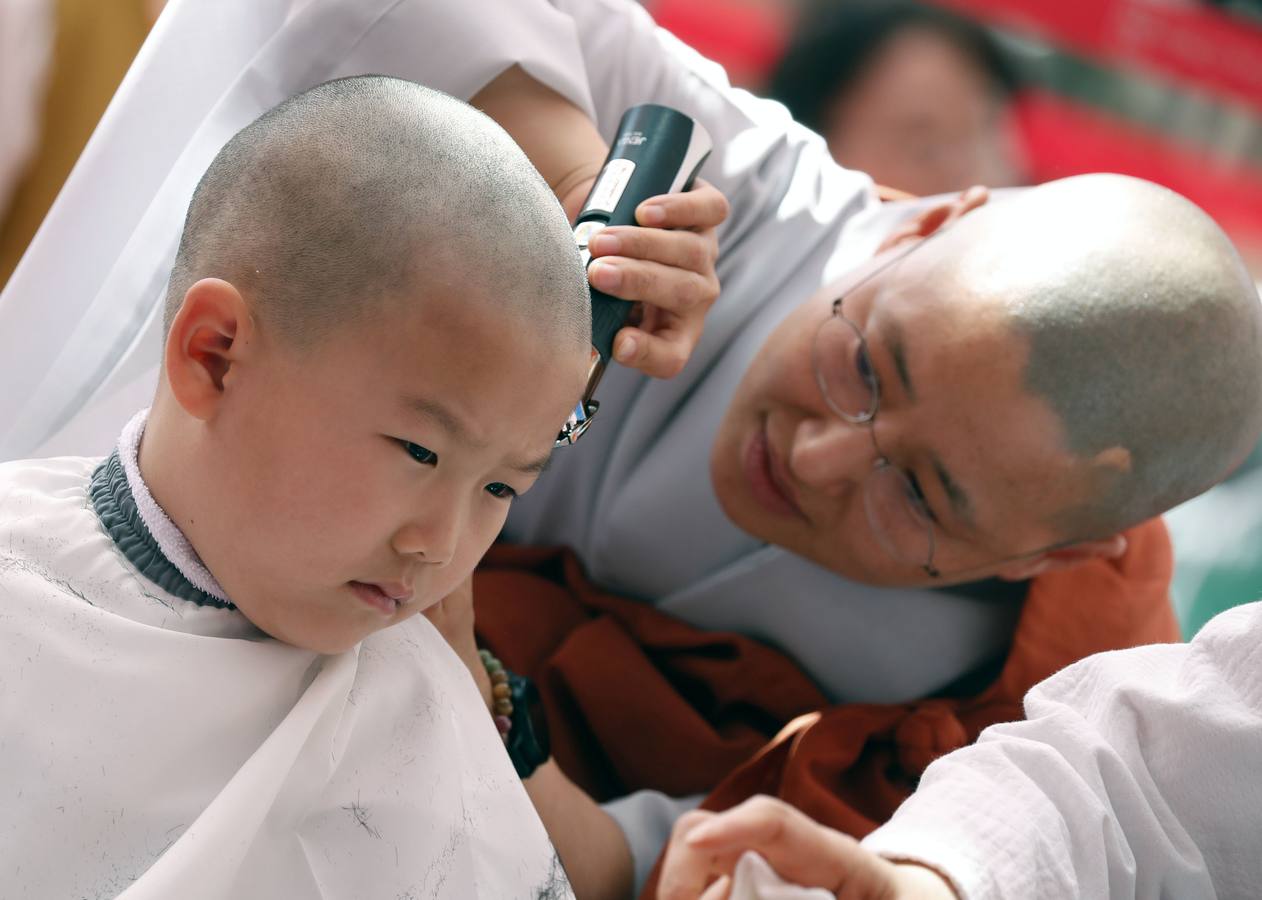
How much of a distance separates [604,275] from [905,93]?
167cm

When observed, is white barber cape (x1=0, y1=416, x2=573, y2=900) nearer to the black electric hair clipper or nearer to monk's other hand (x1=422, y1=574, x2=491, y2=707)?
monk's other hand (x1=422, y1=574, x2=491, y2=707)

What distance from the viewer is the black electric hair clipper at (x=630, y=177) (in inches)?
43.1

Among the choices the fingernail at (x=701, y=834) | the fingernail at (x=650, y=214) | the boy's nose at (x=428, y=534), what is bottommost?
the boy's nose at (x=428, y=534)

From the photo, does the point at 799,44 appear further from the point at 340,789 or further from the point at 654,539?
the point at 340,789

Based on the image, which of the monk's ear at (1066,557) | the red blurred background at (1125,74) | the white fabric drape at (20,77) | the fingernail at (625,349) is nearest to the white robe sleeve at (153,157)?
the white fabric drape at (20,77)

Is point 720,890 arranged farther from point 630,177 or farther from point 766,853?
point 630,177

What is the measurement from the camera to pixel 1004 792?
0.77m

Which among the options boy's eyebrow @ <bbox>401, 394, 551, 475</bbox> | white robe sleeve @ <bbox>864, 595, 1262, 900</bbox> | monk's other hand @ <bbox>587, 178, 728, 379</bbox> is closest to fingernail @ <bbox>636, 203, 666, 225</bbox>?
monk's other hand @ <bbox>587, 178, 728, 379</bbox>

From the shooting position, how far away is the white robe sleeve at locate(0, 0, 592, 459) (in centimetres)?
119

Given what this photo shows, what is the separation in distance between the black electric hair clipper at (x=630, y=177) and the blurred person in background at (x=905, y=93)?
4.32 ft

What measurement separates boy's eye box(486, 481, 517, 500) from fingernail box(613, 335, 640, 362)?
0.29 metres

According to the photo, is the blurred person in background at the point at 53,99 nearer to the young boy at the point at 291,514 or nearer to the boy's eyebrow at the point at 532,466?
the young boy at the point at 291,514

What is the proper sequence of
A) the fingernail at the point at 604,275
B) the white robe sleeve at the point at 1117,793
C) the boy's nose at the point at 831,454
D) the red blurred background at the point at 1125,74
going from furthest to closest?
the red blurred background at the point at 1125,74
the boy's nose at the point at 831,454
the fingernail at the point at 604,275
the white robe sleeve at the point at 1117,793

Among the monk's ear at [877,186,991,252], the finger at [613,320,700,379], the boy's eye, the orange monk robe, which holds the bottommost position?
the orange monk robe
